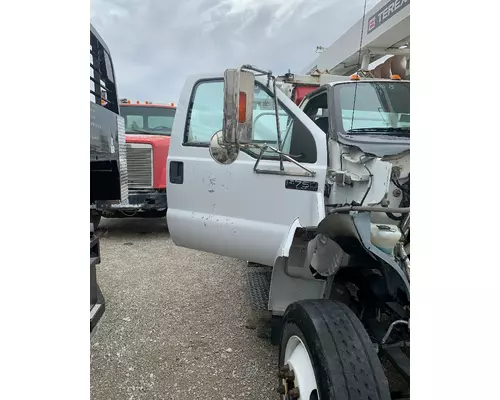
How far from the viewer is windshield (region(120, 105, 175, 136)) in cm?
718

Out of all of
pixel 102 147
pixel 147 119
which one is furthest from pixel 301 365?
pixel 147 119

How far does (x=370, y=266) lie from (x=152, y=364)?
174 centimetres

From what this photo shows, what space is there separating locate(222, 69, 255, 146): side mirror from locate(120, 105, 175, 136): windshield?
17.0 feet

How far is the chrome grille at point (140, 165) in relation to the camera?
6285 mm

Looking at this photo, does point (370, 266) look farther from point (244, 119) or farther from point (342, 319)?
point (244, 119)

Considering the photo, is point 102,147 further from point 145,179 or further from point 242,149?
point 145,179

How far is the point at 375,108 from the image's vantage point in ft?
9.61

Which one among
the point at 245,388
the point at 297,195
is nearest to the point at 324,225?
the point at 297,195

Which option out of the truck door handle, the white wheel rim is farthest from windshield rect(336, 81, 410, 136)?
the white wheel rim

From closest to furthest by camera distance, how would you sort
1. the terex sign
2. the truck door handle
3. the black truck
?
the black truck, the truck door handle, the terex sign

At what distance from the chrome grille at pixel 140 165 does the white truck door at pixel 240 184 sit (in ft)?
10.6

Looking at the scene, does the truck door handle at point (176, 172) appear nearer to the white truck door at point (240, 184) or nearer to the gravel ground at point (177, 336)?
the white truck door at point (240, 184)

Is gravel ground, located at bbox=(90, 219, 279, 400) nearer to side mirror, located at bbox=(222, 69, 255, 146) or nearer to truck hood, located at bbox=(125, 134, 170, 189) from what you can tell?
side mirror, located at bbox=(222, 69, 255, 146)

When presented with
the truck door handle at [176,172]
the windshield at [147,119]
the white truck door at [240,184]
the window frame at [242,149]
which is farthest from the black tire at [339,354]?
the windshield at [147,119]
